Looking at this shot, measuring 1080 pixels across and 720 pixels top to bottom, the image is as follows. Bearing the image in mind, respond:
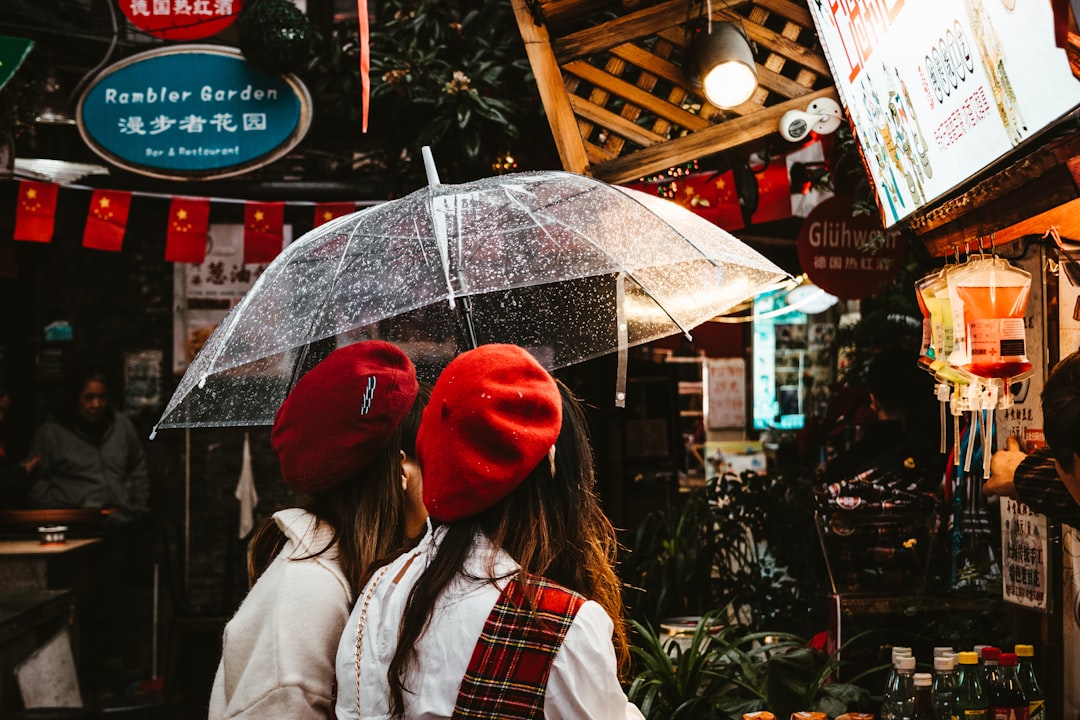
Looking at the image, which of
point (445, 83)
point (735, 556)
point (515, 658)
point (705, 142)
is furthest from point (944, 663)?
point (445, 83)

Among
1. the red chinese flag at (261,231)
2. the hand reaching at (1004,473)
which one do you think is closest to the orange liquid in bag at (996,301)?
the hand reaching at (1004,473)

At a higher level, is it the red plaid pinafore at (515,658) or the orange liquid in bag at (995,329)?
the orange liquid in bag at (995,329)

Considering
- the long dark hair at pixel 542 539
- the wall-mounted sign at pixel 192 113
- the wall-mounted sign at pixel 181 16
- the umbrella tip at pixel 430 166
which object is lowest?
the long dark hair at pixel 542 539

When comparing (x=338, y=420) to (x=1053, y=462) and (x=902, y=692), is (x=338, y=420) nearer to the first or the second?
(x=902, y=692)

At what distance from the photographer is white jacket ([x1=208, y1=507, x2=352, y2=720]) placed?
2574mm

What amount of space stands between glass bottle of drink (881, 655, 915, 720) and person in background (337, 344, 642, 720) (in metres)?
1.37

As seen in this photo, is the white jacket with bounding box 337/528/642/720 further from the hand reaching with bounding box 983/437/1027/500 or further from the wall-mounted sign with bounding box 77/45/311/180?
the wall-mounted sign with bounding box 77/45/311/180

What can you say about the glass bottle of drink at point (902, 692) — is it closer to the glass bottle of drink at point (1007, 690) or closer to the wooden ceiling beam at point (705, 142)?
the glass bottle of drink at point (1007, 690)

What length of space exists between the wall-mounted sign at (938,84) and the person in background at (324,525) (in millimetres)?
1755

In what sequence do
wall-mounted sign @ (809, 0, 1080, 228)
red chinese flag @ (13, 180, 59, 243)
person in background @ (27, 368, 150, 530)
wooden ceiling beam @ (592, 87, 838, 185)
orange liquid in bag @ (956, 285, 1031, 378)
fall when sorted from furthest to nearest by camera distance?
person in background @ (27, 368, 150, 530) → red chinese flag @ (13, 180, 59, 243) → wooden ceiling beam @ (592, 87, 838, 185) → orange liquid in bag @ (956, 285, 1031, 378) → wall-mounted sign @ (809, 0, 1080, 228)

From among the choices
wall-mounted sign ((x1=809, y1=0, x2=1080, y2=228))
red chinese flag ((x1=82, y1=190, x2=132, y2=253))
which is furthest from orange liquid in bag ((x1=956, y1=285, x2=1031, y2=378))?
red chinese flag ((x1=82, y1=190, x2=132, y2=253))

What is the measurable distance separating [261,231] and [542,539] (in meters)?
6.45

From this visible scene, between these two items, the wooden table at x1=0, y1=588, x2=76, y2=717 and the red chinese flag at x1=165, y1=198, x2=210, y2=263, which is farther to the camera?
the red chinese flag at x1=165, y1=198, x2=210, y2=263

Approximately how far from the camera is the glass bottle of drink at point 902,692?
10.9 feet
